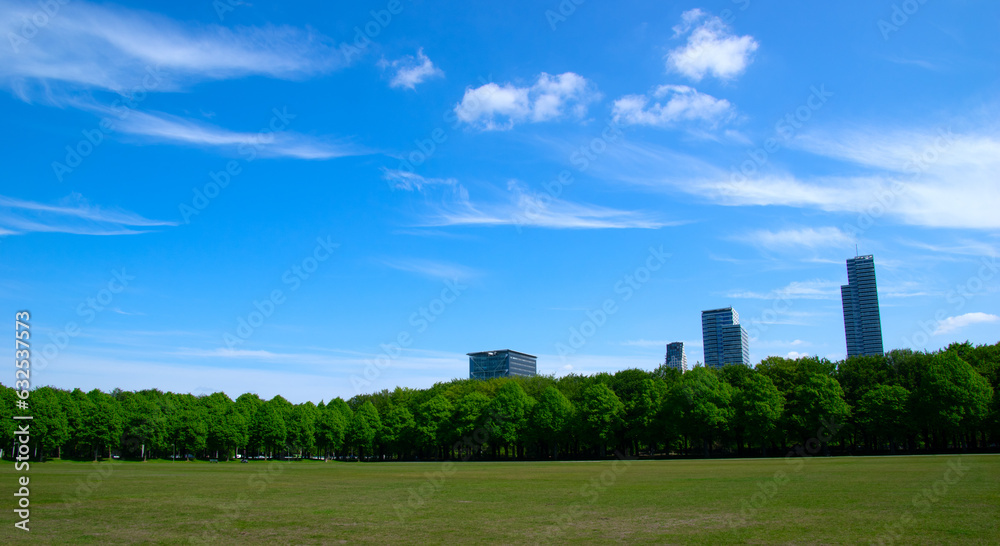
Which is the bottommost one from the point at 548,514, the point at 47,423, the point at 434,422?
the point at 434,422

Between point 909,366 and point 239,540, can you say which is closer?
point 239,540

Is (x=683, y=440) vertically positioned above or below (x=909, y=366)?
below

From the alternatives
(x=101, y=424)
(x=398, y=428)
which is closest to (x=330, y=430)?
(x=398, y=428)

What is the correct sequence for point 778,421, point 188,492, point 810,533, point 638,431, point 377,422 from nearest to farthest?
point 810,533, point 188,492, point 778,421, point 638,431, point 377,422

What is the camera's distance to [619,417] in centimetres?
10488

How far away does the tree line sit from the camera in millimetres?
90250

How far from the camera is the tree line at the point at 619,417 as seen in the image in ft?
296

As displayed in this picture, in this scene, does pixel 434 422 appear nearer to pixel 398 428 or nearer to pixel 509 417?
pixel 398 428

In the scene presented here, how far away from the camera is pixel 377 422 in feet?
439

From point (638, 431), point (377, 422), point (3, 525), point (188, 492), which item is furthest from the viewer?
point (377, 422)

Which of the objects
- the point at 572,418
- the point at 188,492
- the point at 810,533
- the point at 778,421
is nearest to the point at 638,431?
the point at 572,418

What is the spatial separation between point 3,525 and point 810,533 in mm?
23404

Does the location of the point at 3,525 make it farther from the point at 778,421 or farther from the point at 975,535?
the point at 778,421

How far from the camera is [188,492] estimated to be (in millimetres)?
34125
